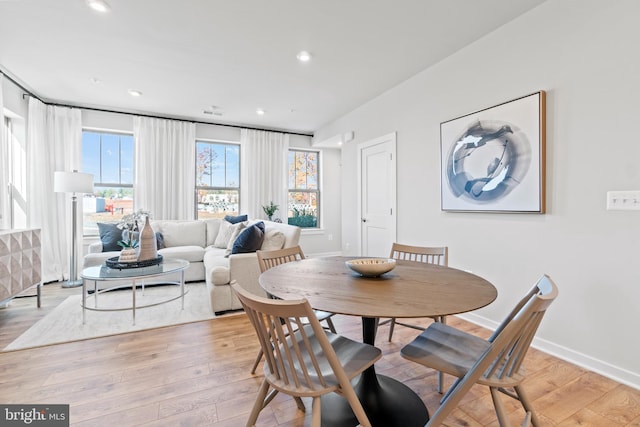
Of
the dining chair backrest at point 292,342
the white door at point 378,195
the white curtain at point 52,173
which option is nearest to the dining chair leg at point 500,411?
the dining chair backrest at point 292,342

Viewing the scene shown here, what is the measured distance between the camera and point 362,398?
61.5 inches

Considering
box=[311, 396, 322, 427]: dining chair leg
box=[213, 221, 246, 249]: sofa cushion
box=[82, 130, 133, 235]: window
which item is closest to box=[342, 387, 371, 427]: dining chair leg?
box=[311, 396, 322, 427]: dining chair leg

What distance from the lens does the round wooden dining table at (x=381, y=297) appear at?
112 cm

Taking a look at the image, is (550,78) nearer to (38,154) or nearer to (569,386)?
(569,386)

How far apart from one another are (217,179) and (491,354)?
533cm

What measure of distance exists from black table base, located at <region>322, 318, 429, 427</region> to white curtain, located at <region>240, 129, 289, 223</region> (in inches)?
172

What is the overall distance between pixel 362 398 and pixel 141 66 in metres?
3.71

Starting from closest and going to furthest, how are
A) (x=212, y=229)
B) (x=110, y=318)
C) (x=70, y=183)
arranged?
(x=110, y=318), (x=70, y=183), (x=212, y=229)

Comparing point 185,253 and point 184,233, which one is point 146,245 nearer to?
point 185,253

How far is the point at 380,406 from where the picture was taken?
60.2 inches

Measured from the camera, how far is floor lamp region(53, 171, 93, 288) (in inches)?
154

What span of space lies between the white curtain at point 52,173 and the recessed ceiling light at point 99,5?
2.76 meters

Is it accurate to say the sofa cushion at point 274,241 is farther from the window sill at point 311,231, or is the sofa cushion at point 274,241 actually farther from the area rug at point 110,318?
the window sill at point 311,231

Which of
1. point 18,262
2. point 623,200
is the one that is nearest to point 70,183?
point 18,262
